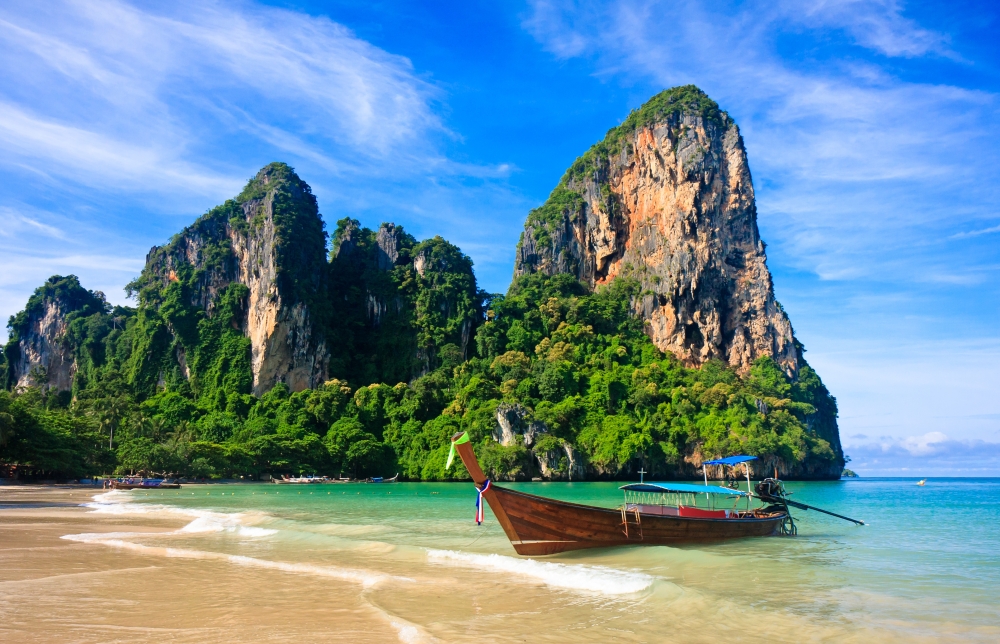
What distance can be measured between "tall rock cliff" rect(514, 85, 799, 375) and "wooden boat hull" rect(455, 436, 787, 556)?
2277 inches

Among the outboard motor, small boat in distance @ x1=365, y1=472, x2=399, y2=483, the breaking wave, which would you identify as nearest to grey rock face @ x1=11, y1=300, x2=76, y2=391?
small boat in distance @ x1=365, y1=472, x2=399, y2=483

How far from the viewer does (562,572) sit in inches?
438

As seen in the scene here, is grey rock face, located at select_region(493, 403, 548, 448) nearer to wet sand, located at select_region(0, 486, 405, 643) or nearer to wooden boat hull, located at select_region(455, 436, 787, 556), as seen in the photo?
wooden boat hull, located at select_region(455, 436, 787, 556)

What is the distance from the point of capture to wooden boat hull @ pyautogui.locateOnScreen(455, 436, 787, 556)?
12.9 metres

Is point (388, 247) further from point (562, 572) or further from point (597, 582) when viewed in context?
point (597, 582)

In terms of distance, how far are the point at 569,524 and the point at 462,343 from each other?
208 feet

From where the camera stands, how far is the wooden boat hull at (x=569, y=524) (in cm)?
1287

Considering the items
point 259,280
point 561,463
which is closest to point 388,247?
point 259,280

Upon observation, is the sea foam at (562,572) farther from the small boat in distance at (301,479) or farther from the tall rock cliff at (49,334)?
the tall rock cliff at (49,334)

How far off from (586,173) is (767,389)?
123ft

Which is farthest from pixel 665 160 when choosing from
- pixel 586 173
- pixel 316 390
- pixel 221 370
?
pixel 221 370

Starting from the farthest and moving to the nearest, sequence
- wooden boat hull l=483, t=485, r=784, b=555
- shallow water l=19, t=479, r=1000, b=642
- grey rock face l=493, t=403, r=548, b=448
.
→ 1. grey rock face l=493, t=403, r=548, b=448
2. wooden boat hull l=483, t=485, r=784, b=555
3. shallow water l=19, t=479, r=1000, b=642

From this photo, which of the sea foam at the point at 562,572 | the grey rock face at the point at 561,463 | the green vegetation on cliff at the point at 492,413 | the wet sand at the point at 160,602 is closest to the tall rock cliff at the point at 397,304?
the green vegetation on cliff at the point at 492,413

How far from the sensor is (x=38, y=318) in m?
80.5
